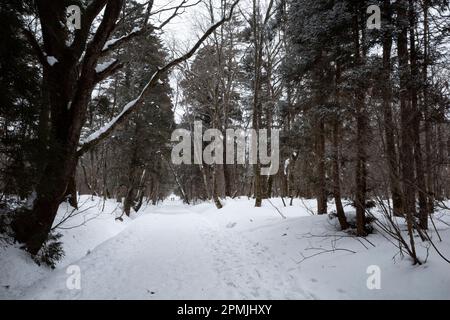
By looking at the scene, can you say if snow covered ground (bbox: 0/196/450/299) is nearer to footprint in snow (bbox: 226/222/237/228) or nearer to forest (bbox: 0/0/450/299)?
forest (bbox: 0/0/450/299)

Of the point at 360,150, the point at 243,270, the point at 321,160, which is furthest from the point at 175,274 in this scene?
the point at 321,160

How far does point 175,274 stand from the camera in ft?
15.7

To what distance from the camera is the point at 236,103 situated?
73.8ft

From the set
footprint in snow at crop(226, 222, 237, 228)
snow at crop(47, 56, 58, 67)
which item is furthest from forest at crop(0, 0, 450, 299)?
footprint in snow at crop(226, 222, 237, 228)

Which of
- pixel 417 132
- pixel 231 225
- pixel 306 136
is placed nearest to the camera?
pixel 417 132

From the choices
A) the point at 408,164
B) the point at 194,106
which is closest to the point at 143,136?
the point at 194,106

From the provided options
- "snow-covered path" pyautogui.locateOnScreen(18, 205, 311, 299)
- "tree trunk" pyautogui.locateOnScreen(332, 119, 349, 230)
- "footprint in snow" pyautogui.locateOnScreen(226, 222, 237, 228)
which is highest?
"tree trunk" pyautogui.locateOnScreen(332, 119, 349, 230)

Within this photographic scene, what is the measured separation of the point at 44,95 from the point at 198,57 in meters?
15.1

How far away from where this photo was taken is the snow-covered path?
3.91 meters

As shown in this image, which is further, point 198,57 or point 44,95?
point 198,57

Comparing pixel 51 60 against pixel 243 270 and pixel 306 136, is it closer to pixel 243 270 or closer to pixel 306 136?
pixel 243 270
